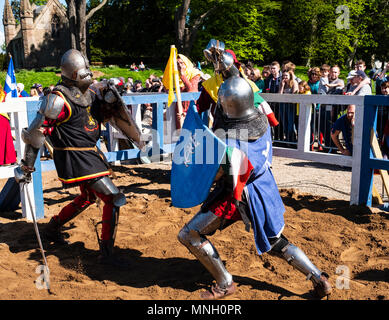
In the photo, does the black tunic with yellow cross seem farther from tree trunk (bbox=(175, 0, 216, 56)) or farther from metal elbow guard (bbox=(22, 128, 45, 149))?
tree trunk (bbox=(175, 0, 216, 56))

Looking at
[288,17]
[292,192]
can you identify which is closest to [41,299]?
[292,192]

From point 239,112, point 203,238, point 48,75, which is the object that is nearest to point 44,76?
point 48,75

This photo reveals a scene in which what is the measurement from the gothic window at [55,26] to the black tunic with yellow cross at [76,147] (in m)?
47.9

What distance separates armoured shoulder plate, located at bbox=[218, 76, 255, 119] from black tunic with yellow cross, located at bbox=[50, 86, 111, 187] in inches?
59.7

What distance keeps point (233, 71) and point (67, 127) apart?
1932mm

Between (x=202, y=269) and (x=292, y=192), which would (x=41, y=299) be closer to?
(x=202, y=269)

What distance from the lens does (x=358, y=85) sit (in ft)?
26.3

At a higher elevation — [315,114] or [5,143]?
[315,114]

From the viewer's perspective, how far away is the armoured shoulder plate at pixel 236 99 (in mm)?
3057

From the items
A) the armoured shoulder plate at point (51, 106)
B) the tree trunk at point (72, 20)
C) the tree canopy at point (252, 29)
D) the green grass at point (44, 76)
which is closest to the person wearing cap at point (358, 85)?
the armoured shoulder plate at point (51, 106)

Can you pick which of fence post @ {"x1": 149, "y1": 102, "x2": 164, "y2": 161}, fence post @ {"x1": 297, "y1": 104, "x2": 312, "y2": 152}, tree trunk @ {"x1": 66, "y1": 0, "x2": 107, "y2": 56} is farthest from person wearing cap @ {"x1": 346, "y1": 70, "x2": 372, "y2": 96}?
tree trunk @ {"x1": 66, "y1": 0, "x2": 107, "y2": 56}

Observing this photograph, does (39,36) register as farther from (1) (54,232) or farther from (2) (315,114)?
(1) (54,232)

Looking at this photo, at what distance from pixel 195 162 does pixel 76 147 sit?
4.81ft
